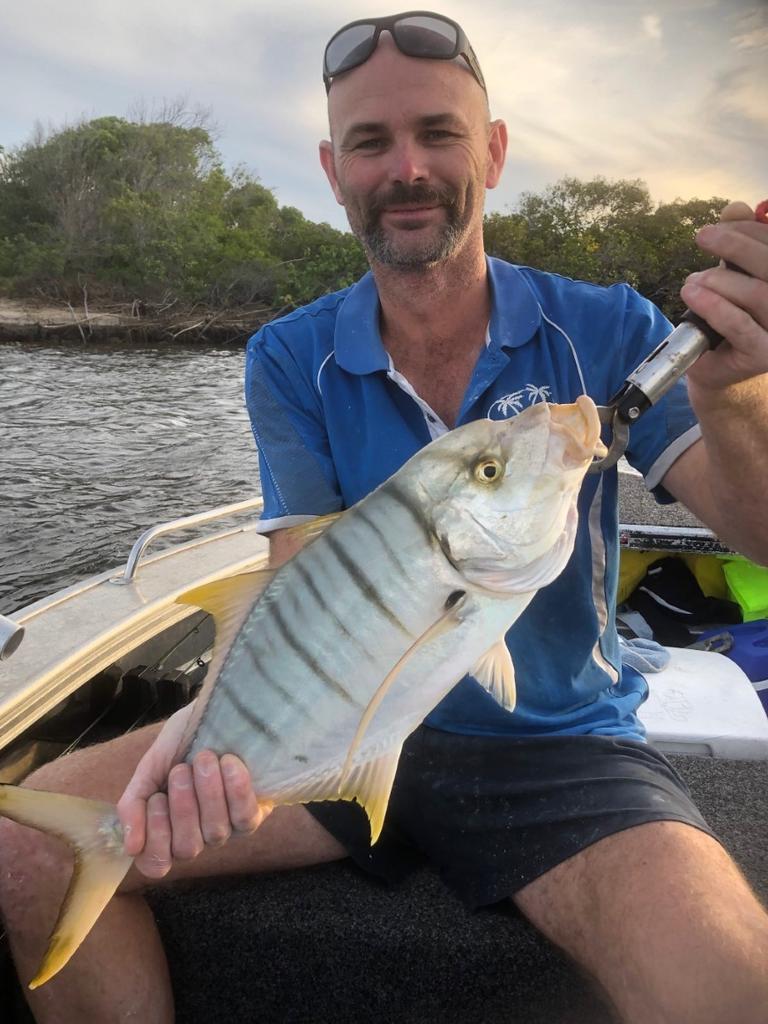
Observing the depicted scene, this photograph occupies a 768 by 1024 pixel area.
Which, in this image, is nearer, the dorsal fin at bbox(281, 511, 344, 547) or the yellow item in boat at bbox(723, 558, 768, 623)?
the dorsal fin at bbox(281, 511, 344, 547)

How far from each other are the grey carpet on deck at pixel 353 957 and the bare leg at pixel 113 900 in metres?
0.08

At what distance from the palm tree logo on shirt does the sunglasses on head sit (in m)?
0.99

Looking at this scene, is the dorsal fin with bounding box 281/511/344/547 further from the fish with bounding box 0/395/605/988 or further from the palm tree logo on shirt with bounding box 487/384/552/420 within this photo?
the palm tree logo on shirt with bounding box 487/384/552/420

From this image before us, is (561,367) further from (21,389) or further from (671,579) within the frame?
(21,389)

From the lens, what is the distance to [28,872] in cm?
185

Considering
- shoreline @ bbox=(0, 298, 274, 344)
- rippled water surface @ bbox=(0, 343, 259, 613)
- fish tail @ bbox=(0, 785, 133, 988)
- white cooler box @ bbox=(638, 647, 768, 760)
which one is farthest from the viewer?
shoreline @ bbox=(0, 298, 274, 344)

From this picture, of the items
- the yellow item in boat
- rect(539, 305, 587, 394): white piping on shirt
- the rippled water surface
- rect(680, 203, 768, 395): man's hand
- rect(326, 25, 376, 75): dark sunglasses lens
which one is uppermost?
rect(326, 25, 376, 75): dark sunglasses lens

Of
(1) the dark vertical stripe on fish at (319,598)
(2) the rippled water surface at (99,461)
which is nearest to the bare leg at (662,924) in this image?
(1) the dark vertical stripe on fish at (319,598)

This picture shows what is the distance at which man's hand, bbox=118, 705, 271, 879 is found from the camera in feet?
4.63

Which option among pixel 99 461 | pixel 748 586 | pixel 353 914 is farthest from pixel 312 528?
pixel 99 461

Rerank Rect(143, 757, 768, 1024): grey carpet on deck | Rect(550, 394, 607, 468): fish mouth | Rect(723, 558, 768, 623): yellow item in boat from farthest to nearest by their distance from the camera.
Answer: Rect(723, 558, 768, 623): yellow item in boat → Rect(143, 757, 768, 1024): grey carpet on deck → Rect(550, 394, 607, 468): fish mouth

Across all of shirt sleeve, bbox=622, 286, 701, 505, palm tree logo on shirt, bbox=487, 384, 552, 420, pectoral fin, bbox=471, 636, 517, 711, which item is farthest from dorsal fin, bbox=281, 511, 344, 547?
shirt sleeve, bbox=622, 286, 701, 505

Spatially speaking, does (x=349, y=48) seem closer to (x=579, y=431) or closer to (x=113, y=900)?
(x=579, y=431)

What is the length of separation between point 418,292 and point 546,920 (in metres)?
1.65
